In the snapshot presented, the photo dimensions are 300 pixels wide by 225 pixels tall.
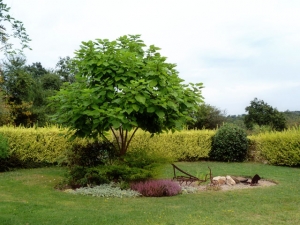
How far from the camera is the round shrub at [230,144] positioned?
19328mm

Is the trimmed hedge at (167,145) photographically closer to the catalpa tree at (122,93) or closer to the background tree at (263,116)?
the catalpa tree at (122,93)

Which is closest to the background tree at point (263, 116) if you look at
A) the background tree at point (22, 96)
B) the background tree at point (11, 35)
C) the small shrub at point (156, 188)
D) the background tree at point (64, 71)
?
the background tree at point (64, 71)

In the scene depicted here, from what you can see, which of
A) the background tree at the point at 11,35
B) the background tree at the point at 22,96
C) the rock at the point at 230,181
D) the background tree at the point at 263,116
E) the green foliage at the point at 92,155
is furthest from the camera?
the background tree at the point at 263,116

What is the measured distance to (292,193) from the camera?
9.73 metres

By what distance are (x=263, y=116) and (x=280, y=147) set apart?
63.0ft

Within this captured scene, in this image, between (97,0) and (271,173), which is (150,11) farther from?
(271,173)

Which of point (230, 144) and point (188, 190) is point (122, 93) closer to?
point (188, 190)

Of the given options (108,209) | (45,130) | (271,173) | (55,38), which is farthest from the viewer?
(45,130)

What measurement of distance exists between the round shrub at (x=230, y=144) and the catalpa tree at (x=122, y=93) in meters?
9.33

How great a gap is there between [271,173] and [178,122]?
21.3 ft

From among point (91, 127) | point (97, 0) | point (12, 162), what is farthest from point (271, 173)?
point (12, 162)

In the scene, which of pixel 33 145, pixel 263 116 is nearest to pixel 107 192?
pixel 33 145

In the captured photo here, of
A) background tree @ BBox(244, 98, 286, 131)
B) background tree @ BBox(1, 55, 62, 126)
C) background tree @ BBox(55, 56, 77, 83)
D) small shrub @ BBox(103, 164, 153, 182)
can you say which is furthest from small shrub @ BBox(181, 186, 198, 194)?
background tree @ BBox(244, 98, 286, 131)

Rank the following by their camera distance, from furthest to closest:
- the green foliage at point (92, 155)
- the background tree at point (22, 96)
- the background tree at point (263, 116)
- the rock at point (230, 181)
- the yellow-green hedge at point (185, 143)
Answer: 1. the background tree at point (263, 116)
2. the background tree at point (22, 96)
3. the yellow-green hedge at point (185, 143)
4. the rock at point (230, 181)
5. the green foliage at point (92, 155)
